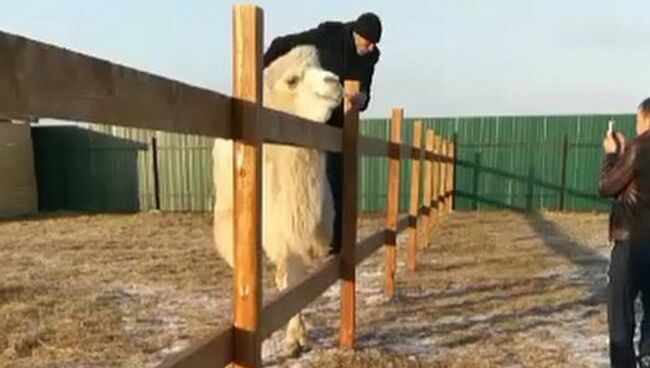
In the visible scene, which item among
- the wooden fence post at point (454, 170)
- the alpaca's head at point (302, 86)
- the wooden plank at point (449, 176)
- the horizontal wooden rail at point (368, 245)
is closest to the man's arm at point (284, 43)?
the alpaca's head at point (302, 86)

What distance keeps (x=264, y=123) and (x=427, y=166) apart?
838 centimetres

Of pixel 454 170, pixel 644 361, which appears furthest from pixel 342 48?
pixel 454 170

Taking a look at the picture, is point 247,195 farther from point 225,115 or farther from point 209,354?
point 209,354

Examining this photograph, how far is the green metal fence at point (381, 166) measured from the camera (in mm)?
18359

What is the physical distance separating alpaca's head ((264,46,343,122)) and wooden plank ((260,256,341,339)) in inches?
35.4

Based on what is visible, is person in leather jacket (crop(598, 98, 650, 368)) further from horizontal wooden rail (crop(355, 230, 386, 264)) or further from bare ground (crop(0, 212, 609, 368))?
horizontal wooden rail (crop(355, 230, 386, 264))

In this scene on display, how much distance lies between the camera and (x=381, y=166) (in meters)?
18.3

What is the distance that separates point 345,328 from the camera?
4.58 meters

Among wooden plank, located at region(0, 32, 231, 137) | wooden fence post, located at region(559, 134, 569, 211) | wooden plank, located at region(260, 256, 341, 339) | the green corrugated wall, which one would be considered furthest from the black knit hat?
wooden fence post, located at region(559, 134, 569, 211)

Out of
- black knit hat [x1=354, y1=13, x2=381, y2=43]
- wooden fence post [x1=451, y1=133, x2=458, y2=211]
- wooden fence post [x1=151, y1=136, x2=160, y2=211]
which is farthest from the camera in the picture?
wooden fence post [x1=151, y1=136, x2=160, y2=211]

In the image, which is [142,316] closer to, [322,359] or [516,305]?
[322,359]

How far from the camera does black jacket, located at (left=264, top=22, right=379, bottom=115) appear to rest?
475 cm

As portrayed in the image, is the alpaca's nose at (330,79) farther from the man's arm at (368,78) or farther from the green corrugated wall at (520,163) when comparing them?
the green corrugated wall at (520,163)

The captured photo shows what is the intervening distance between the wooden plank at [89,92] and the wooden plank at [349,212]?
7.76ft
